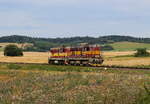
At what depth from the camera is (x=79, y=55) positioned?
2498 inches

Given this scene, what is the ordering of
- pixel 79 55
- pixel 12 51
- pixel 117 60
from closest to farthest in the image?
pixel 79 55
pixel 117 60
pixel 12 51

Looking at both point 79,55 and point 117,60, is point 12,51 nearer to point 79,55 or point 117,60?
A: point 117,60

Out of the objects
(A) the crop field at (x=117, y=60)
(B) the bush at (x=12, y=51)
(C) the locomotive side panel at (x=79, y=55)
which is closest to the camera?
(C) the locomotive side panel at (x=79, y=55)

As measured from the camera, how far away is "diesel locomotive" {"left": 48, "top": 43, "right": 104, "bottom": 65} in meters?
61.3

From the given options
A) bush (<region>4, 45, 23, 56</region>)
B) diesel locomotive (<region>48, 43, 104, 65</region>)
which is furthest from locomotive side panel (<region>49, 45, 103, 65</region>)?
bush (<region>4, 45, 23, 56</region>)

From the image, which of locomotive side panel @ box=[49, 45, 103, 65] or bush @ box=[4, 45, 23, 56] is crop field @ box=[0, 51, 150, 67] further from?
bush @ box=[4, 45, 23, 56]

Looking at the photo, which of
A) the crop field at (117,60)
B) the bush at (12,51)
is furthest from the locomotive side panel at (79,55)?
the bush at (12,51)

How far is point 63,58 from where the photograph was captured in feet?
220

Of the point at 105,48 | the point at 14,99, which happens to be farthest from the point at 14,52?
the point at 14,99

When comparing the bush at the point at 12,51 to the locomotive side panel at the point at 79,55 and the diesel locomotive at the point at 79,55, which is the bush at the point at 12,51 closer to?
the locomotive side panel at the point at 79,55

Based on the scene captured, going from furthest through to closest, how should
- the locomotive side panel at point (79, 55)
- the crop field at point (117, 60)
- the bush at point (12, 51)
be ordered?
the bush at point (12, 51), the crop field at point (117, 60), the locomotive side panel at point (79, 55)

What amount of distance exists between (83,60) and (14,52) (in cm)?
6995

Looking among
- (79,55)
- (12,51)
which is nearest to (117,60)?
(79,55)

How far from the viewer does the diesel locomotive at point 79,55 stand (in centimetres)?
6131
